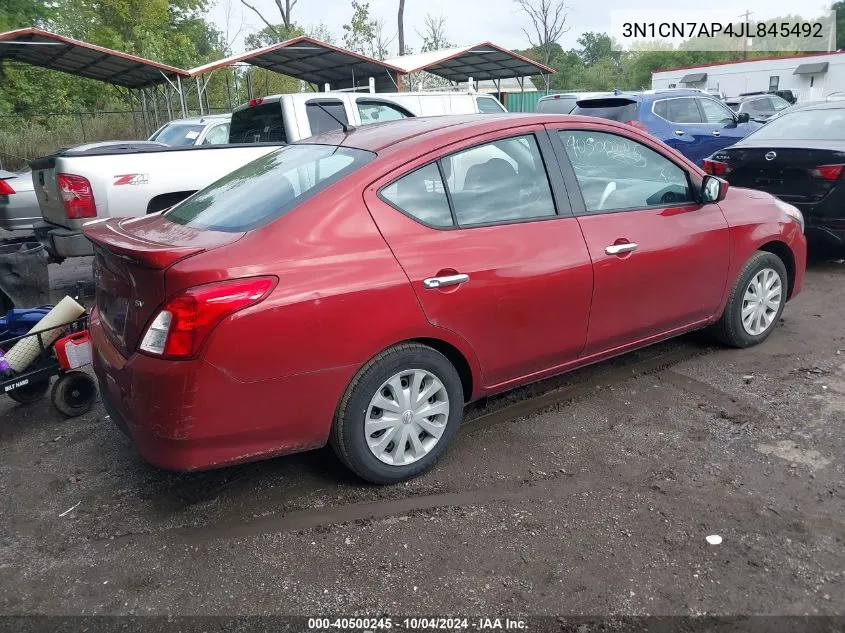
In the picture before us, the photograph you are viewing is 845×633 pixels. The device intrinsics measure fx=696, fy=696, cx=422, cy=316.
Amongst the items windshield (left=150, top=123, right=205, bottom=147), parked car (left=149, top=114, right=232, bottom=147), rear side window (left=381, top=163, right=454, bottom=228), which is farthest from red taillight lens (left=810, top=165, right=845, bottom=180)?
windshield (left=150, top=123, right=205, bottom=147)

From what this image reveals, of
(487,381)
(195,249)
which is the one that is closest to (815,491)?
(487,381)

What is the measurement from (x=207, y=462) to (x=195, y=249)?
0.88 metres

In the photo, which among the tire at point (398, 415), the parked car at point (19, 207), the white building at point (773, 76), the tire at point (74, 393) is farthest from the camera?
the white building at point (773, 76)

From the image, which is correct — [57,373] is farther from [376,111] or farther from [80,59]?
[80,59]

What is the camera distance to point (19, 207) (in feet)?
29.9

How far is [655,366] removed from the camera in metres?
4.70

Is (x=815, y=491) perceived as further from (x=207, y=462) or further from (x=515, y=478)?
(x=207, y=462)

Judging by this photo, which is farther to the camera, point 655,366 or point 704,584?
point 655,366

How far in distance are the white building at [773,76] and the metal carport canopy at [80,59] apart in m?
27.6

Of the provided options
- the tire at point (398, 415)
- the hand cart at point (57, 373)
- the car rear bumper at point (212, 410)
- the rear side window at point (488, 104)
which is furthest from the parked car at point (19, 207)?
the tire at point (398, 415)

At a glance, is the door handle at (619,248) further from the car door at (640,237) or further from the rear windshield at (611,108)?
the rear windshield at (611,108)

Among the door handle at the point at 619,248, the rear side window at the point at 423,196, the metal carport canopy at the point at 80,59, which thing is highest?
the metal carport canopy at the point at 80,59

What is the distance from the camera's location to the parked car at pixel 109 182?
6.12 m

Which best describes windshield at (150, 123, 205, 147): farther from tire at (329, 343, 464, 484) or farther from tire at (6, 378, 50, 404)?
tire at (329, 343, 464, 484)
